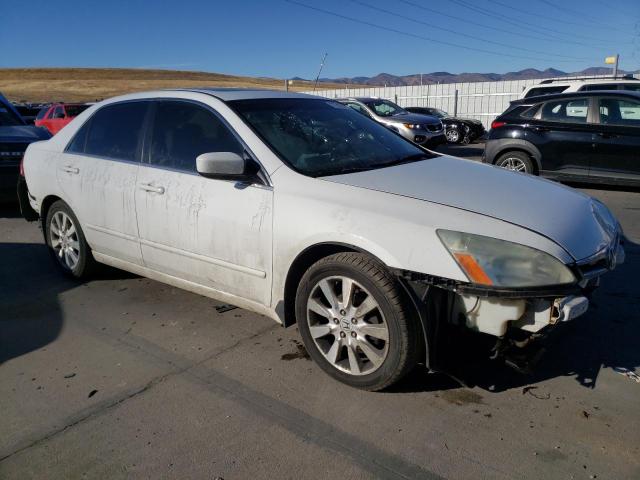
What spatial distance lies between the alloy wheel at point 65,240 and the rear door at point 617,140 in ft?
24.2

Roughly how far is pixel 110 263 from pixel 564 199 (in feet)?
11.3

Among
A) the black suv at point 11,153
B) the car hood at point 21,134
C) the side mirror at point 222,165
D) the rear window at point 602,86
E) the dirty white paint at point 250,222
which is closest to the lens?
the dirty white paint at point 250,222

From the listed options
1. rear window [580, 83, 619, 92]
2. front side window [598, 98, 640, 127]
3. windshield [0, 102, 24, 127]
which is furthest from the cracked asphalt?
rear window [580, 83, 619, 92]

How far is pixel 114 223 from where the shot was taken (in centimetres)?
416

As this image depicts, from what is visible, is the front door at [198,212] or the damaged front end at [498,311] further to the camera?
the front door at [198,212]

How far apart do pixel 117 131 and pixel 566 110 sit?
7.12 m

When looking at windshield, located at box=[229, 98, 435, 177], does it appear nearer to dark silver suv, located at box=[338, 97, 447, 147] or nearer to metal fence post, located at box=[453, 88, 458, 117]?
dark silver suv, located at box=[338, 97, 447, 147]

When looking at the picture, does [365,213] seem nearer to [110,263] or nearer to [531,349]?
[531,349]

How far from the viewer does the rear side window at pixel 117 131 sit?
13.6 ft

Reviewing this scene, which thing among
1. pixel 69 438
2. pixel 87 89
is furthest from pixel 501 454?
pixel 87 89

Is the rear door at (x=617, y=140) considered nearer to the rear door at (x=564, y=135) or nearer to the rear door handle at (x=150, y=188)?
the rear door at (x=564, y=135)

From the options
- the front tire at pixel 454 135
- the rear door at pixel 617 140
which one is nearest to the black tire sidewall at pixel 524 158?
the rear door at pixel 617 140

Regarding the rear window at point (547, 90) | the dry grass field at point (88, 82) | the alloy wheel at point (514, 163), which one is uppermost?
the dry grass field at point (88, 82)

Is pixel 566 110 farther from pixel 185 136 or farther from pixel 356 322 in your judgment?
pixel 356 322
